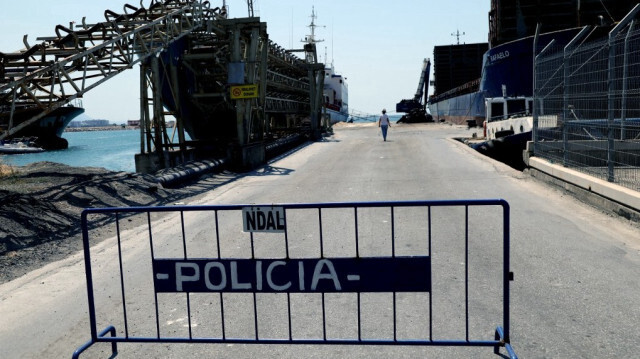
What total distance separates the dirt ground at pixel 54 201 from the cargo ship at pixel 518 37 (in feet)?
85.4

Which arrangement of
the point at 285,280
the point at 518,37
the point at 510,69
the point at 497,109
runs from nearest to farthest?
the point at 285,280
the point at 497,109
the point at 510,69
the point at 518,37

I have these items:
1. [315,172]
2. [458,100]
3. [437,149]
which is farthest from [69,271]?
[458,100]

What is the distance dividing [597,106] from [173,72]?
50.1 ft

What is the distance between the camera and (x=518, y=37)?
45938mm

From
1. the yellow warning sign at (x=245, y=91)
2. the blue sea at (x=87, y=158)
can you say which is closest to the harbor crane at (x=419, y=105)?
the blue sea at (x=87, y=158)

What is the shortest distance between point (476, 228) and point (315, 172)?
9.14m

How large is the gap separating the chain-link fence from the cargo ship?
20398 mm

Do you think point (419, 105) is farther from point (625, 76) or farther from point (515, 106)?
point (625, 76)

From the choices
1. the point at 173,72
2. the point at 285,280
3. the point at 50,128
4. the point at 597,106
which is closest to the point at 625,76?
the point at 597,106

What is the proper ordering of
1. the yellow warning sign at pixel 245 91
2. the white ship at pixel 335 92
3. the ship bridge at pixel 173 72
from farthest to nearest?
the white ship at pixel 335 92 < the yellow warning sign at pixel 245 91 < the ship bridge at pixel 173 72

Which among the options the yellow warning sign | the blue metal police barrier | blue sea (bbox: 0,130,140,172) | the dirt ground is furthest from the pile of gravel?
blue sea (bbox: 0,130,140,172)

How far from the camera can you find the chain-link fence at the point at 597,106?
873 centimetres

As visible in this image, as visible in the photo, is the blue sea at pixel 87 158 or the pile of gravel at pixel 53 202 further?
the blue sea at pixel 87 158

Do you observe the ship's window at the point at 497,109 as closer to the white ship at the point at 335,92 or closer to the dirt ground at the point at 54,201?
the dirt ground at the point at 54,201
